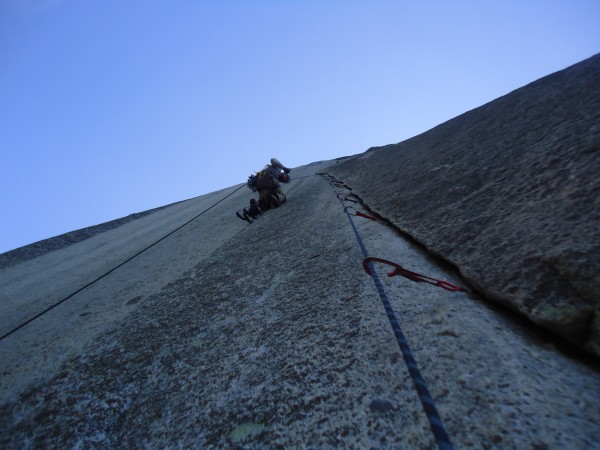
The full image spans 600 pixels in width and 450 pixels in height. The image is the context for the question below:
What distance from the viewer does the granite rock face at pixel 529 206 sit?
49.4 inches

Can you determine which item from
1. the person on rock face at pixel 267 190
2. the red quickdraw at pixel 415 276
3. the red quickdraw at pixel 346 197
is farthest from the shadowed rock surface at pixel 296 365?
the person on rock face at pixel 267 190

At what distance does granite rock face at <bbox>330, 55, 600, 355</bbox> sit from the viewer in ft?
4.12

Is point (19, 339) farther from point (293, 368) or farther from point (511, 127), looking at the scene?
point (511, 127)

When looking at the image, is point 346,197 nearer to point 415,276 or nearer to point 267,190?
point 267,190

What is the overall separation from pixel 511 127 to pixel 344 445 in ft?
11.3

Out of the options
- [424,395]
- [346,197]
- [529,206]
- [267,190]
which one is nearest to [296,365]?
[424,395]

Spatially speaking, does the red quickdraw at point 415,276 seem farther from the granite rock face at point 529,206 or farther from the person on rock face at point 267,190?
the person on rock face at point 267,190

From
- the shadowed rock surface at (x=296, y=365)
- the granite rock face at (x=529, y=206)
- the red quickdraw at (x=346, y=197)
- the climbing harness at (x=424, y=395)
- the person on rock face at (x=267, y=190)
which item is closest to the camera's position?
the climbing harness at (x=424, y=395)

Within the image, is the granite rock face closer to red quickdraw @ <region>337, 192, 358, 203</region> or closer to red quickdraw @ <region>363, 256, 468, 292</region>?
red quickdraw @ <region>363, 256, 468, 292</region>

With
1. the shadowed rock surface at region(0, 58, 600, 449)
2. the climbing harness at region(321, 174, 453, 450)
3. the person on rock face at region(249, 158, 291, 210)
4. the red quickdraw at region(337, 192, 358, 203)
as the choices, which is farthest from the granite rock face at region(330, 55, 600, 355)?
the person on rock face at region(249, 158, 291, 210)

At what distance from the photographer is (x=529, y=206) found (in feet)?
6.02

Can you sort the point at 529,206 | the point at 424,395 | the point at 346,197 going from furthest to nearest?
the point at 346,197, the point at 529,206, the point at 424,395

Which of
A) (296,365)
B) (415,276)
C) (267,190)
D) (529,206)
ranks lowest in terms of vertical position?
(296,365)

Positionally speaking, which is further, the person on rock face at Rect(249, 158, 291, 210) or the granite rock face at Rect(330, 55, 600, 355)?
the person on rock face at Rect(249, 158, 291, 210)
